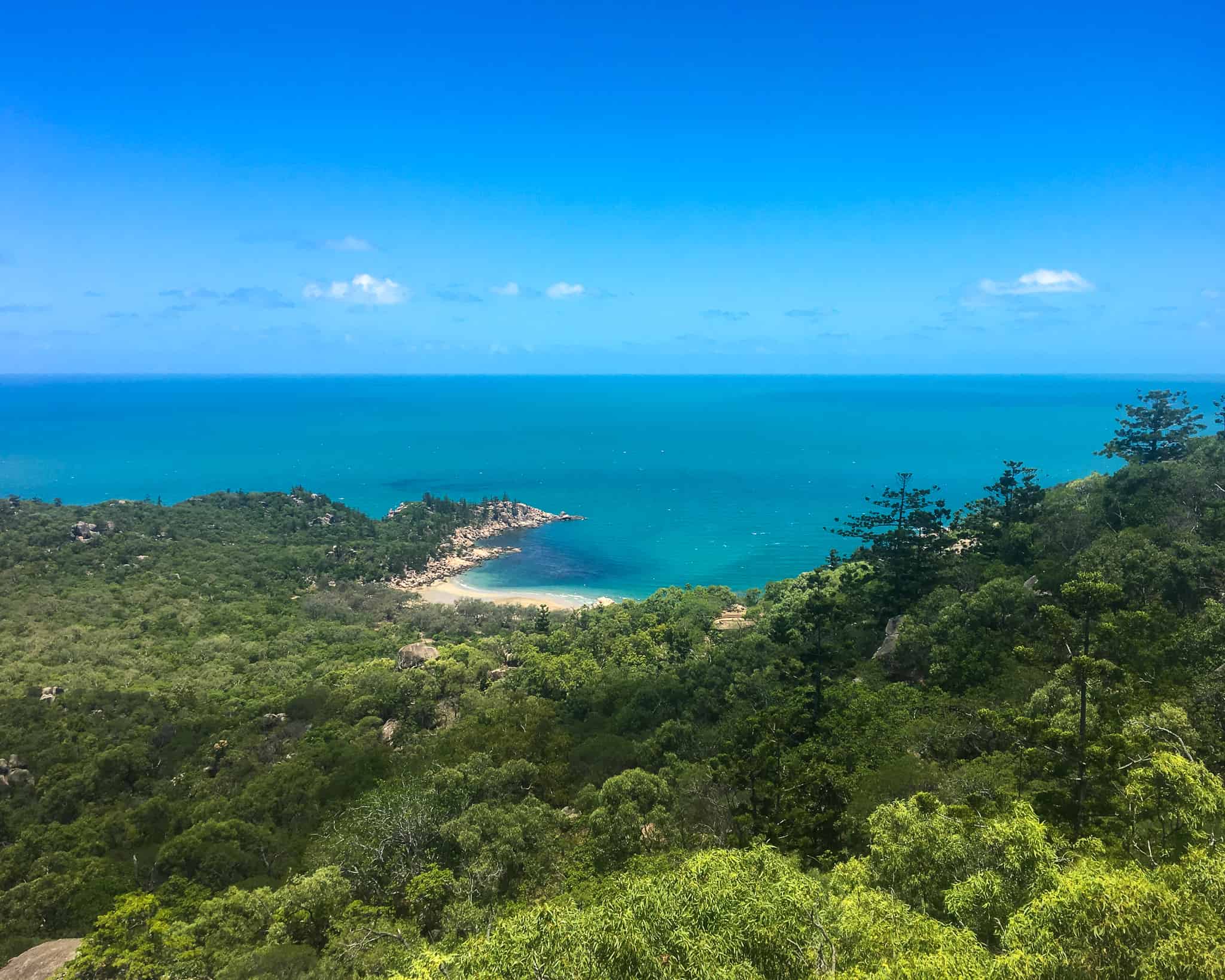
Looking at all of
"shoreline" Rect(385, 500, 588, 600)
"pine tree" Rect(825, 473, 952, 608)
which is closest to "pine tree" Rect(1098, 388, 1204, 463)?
"pine tree" Rect(825, 473, 952, 608)

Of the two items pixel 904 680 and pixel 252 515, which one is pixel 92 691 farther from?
pixel 252 515

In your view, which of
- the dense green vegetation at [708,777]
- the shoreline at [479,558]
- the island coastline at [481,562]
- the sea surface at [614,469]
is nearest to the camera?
the dense green vegetation at [708,777]

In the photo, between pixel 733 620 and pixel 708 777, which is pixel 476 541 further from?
pixel 708 777

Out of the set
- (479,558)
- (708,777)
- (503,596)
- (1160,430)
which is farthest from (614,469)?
(708,777)

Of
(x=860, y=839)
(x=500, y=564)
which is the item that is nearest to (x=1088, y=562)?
(x=860, y=839)

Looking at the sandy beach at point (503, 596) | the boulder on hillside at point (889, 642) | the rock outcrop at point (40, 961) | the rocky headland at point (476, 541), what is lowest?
the sandy beach at point (503, 596)

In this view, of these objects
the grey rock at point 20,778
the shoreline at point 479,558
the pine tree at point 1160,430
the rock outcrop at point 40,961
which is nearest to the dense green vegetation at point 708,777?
the pine tree at point 1160,430

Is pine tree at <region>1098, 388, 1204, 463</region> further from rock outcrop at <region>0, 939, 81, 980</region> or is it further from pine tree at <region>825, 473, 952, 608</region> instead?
rock outcrop at <region>0, 939, 81, 980</region>

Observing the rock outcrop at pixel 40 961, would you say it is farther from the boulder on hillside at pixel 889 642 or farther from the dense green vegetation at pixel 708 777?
the boulder on hillside at pixel 889 642

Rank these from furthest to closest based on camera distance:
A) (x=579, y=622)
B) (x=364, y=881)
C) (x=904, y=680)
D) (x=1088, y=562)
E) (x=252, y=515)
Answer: (x=252, y=515)
(x=579, y=622)
(x=904, y=680)
(x=1088, y=562)
(x=364, y=881)
